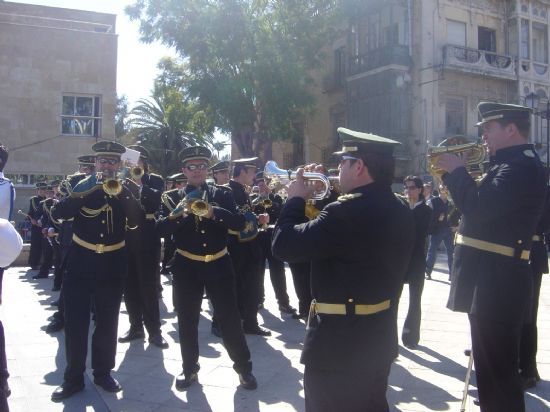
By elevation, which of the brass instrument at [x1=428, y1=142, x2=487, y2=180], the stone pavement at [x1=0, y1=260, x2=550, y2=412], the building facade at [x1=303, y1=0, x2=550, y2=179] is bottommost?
the stone pavement at [x1=0, y1=260, x2=550, y2=412]

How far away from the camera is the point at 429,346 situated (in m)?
6.55

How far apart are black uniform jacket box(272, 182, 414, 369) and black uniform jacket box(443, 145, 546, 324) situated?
862 mm

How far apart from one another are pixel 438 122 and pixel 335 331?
940 inches

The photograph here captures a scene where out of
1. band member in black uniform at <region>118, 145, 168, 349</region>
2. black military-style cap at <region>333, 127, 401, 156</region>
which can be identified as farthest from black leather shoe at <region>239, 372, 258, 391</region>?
black military-style cap at <region>333, 127, 401, 156</region>

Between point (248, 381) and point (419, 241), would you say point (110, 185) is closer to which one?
point (248, 381)

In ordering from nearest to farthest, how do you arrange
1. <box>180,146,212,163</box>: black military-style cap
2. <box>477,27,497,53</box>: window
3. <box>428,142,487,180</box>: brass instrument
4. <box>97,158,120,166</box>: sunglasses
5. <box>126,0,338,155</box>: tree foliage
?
<box>428,142,487,180</box>: brass instrument → <box>97,158,120,166</box>: sunglasses → <box>180,146,212,163</box>: black military-style cap → <box>126,0,338,155</box>: tree foliage → <box>477,27,497,53</box>: window

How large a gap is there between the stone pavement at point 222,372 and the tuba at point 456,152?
2.01 m

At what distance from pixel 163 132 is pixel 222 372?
104 ft

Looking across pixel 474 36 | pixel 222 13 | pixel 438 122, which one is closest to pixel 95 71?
pixel 222 13

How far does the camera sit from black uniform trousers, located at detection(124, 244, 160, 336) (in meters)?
6.66

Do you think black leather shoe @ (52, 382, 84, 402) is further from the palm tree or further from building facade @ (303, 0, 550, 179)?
the palm tree

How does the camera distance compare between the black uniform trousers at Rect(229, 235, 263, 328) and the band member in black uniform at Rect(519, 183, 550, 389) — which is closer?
the band member in black uniform at Rect(519, 183, 550, 389)

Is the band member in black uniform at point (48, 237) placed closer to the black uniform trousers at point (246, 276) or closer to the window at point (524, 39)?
the black uniform trousers at point (246, 276)

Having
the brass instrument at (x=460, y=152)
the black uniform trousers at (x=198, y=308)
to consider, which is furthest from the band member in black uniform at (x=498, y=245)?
the black uniform trousers at (x=198, y=308)
